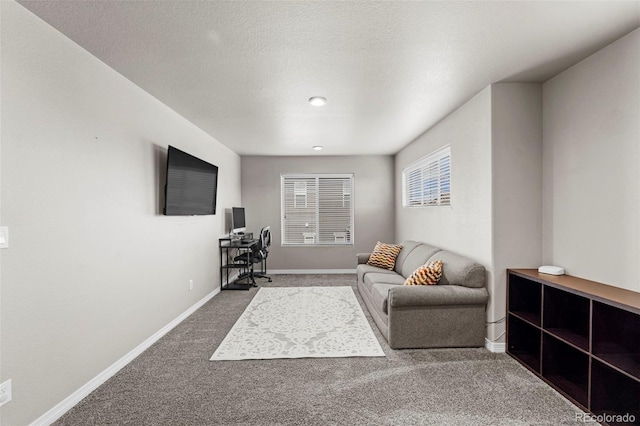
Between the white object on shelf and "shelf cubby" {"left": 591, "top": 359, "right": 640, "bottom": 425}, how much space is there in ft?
2.54

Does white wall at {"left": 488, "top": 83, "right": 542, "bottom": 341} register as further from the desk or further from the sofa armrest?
the desk

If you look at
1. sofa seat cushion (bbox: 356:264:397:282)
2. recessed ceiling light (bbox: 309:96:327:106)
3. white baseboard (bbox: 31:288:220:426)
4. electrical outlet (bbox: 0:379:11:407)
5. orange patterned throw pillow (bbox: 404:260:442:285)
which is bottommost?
white baseboard (bbox: 31:288:220:426)

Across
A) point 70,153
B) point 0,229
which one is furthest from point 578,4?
point 0,229

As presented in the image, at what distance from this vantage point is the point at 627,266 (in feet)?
6.68

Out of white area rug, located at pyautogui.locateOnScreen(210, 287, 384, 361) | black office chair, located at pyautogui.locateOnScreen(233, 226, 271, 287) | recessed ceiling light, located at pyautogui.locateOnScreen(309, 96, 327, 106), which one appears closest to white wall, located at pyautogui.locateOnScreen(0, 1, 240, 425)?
white area rug, located at pyautogui.locateOnScreen(210, 287, 384, 361)

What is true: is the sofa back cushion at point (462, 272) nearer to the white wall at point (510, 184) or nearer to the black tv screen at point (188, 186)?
the white wall at point (510, 184)

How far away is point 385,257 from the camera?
4.74 meters

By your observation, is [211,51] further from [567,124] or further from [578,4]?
[567,124]

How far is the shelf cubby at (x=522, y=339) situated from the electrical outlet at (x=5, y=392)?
3.51 m

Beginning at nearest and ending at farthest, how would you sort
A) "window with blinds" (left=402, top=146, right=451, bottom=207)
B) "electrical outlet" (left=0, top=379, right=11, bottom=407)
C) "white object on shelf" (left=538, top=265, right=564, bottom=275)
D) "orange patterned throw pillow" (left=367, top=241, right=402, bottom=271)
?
"electrical outlet" (left=0, top=379, right=11, bottom=407) < "white object on shelf" (left=538, top=265, right=564, bottom=275) < "window with blinds" (left=402, top=146, right=451, bottom=207) < "orange patterned throw pillow" (left=367, top=241, right=402, bottom=271)

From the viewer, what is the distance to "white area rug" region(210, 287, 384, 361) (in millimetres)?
2789

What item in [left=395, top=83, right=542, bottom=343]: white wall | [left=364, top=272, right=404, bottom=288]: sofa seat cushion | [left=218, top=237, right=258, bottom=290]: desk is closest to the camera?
[left=395, top=83, right=542, bottom=343]: white wall

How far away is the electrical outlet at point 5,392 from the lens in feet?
5.22

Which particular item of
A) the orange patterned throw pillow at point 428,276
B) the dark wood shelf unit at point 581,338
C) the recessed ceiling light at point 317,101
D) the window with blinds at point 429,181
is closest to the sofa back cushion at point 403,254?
the window with blinds at point 429,181
